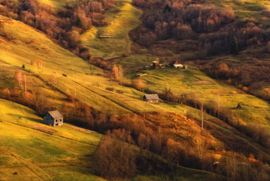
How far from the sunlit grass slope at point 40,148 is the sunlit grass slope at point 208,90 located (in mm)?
70680

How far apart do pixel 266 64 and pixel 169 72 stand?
60.0 m

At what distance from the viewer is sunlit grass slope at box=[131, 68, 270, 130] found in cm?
12762

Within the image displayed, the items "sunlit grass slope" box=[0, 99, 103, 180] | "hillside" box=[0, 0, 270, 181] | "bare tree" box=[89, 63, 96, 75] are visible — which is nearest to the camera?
"sunlit grass slope" box=[0, 99, 103, 180]

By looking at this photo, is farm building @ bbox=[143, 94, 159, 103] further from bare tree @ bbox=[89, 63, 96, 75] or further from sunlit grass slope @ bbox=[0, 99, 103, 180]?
bare tree @ bbox=[89, 63, 96, 75]

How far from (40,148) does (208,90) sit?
10721 cm

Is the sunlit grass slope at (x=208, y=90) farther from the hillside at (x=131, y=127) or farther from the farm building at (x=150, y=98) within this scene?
the farm building at (x=150, y=98)

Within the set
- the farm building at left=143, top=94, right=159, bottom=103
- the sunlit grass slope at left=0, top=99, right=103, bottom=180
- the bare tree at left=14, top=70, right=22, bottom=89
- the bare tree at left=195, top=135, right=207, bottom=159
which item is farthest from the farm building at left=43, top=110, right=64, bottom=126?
the farm building at left=143, top=94, right=159, bottom=103

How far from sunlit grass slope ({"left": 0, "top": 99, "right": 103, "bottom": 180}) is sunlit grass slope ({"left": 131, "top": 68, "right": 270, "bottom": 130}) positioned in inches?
2783

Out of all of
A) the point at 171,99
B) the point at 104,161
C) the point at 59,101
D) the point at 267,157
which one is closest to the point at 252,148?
the point at 267,157

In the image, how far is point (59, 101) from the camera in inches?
4205

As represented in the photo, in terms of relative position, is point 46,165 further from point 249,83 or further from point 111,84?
point 249,83

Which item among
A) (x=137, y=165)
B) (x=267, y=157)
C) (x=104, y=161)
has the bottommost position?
(x=267, y=157)

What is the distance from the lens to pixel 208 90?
15350 cm

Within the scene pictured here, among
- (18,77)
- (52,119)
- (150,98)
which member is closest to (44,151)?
(52,119)
